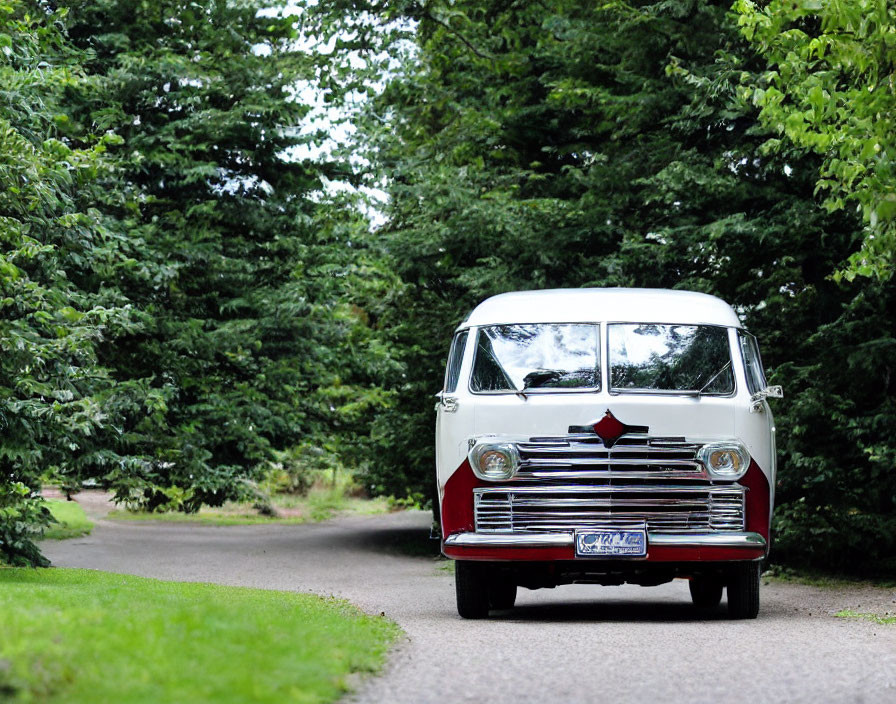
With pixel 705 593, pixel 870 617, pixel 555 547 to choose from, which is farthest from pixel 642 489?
pixel 870 617

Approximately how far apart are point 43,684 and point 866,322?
13.1m

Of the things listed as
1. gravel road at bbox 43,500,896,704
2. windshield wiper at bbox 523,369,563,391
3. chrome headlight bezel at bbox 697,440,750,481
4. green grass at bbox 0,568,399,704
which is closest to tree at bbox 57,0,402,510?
gravel road at bbox 43,500,896,704

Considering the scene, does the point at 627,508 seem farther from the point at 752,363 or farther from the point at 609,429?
the point at 752,363

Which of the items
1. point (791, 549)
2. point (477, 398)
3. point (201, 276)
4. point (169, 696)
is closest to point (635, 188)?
point (791, 549)

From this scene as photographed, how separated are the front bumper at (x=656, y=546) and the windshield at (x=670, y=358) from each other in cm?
123

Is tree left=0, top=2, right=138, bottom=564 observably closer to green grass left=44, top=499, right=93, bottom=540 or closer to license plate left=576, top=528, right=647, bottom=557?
license plate left=576, top=528, right=647, bottom=557

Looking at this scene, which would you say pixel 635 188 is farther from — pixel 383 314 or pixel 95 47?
pixel 95 47

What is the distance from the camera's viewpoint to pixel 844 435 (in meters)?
16.9

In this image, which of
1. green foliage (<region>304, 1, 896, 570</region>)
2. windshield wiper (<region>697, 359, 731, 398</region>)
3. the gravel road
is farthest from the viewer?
green foliage (<region>304, 1, 896, 570</region>)

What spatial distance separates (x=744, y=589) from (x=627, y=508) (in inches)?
53.7

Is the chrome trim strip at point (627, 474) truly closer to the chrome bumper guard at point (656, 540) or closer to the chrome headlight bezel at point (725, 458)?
the chrome headlight bezel at point (725, 458)

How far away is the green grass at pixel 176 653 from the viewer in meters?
5.65

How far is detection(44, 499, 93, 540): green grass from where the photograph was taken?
28.4 m

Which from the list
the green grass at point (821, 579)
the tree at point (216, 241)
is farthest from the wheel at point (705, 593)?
the tree at point (216, 241)
